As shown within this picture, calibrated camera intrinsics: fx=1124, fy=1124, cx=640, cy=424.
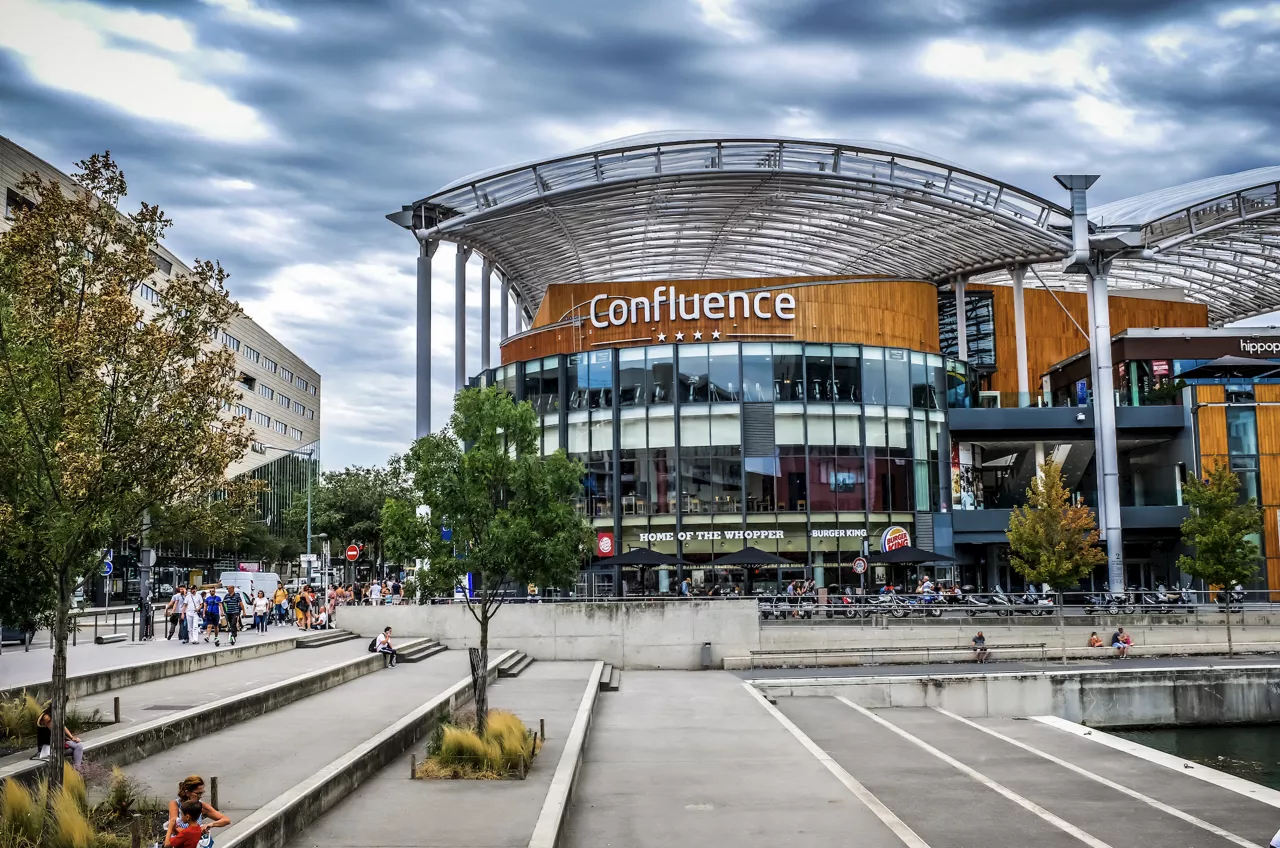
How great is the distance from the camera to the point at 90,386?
12.8 m

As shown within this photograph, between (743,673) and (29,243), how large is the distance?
1040 inches

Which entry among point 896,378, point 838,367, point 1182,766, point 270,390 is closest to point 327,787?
point 1182,766

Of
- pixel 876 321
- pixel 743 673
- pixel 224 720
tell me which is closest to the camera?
pixel 224 720

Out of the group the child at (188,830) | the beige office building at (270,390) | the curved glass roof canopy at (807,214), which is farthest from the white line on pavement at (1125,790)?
the beige office building at (270,390)

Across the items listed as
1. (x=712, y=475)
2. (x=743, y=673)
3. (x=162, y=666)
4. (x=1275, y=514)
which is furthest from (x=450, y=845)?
(x=1275, y=514)

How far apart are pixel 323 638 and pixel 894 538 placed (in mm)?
25625

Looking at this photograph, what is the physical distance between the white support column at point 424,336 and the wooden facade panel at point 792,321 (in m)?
6.17

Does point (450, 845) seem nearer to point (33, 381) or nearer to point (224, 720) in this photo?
point (33, 381)

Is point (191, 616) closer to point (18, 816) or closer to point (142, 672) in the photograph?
point (142, 672)

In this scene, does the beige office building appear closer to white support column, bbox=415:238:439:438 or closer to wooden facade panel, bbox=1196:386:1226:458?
white support column, bbox=415:238:439:438

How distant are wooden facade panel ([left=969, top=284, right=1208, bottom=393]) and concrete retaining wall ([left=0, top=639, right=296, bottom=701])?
58401mm

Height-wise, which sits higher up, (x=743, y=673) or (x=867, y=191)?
(x=867, y=191)

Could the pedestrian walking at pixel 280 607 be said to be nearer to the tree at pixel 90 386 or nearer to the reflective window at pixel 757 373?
the reflective window at pixel 757 373

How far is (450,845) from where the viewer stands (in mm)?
11953
